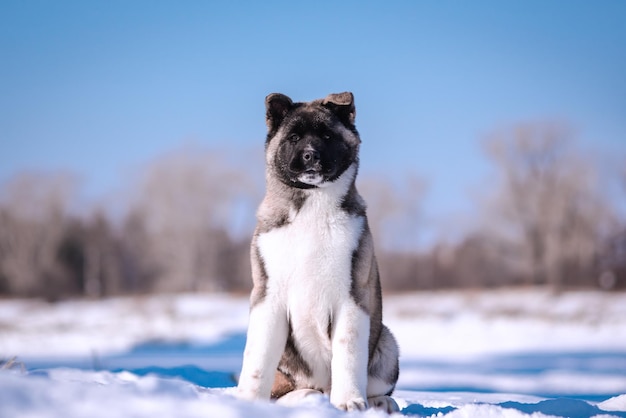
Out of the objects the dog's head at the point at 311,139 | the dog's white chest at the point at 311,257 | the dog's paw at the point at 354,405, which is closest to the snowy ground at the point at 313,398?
the dog's paw at the point at 354,405

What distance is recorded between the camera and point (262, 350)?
464 centimetres

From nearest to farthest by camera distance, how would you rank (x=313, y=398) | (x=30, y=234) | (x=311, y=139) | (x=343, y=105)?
(x=313, y=398)
(x=311, y=139)
(x=343, y=105)
(x=30, y=234)

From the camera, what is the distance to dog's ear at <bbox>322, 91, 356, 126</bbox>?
5.08 meters

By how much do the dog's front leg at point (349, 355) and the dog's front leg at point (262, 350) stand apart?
1.33ft

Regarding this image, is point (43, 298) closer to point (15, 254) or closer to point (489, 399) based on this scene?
point (15, 254)

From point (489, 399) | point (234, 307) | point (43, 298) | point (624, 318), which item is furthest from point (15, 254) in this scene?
point (489, 399)

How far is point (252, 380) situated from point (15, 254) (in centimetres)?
3723

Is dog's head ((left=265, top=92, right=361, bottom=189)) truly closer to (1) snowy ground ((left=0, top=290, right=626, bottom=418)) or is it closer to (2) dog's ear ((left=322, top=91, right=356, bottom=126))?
(2) dog's ear ((left=322, top=91, right=356, bottom=126))

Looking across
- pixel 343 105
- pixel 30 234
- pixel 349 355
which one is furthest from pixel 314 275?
pixel 30 234

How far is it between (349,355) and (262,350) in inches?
23.9

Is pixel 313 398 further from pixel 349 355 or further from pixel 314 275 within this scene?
pixel 314 275

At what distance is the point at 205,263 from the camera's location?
41.5 metres

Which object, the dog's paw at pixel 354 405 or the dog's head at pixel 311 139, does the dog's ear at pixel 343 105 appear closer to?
the dog's head at pixel 311 139

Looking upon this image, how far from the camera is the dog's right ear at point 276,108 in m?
5.08
